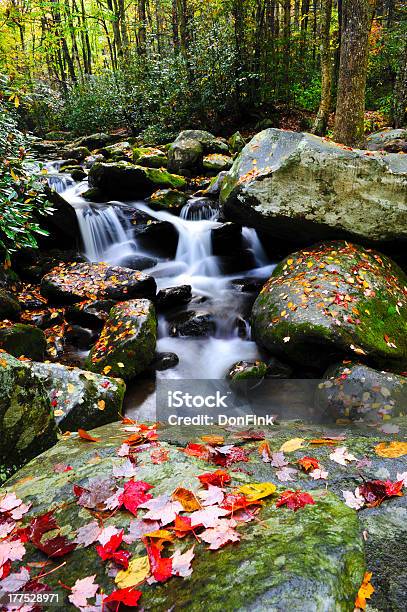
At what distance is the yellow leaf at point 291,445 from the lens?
2557 mm

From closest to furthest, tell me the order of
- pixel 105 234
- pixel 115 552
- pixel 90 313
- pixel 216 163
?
pixel 115 552 → pixel 90 313 → pixel 105 234 → pixel 216 163

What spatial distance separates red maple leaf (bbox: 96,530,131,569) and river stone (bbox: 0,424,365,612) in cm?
3

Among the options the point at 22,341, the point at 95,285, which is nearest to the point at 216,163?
the point at 95,285

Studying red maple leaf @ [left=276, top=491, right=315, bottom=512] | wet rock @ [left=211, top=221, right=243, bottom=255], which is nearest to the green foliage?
wet rock @ [left=211, top=221, right=243, bottom=255]

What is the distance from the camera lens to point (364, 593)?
1.43 metres

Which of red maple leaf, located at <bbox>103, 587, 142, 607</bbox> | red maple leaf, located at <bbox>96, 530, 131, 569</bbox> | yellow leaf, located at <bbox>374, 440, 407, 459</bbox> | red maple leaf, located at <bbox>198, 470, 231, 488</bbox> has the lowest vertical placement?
yellow leaf, located at <bbox>374, 440, 407, 459</bbox>

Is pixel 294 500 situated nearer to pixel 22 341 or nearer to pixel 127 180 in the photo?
pixel 22 341

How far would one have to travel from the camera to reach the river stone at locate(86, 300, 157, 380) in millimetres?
5320

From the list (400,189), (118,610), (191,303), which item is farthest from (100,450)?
(400,189)

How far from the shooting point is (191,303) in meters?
7.74

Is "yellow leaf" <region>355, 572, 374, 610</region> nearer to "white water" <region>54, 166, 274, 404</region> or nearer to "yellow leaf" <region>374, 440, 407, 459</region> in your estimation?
"yellow leaf" <region>374, 440, 407, 459</region>

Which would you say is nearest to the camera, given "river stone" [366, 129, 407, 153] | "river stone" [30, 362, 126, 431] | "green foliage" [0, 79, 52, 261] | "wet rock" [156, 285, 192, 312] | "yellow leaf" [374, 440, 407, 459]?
"yellow leaf" [374, 440, 407, 459]

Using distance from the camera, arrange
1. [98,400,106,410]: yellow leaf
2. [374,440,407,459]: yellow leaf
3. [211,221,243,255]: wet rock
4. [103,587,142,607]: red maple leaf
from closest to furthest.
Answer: [103,587,142,607]: red maple leaf
[374,440,407,459]: yellow leaf
[98,400,106,410]: yellow leaf
[211,221,243,255]: wet rock

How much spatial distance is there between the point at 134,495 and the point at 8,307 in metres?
5.26
